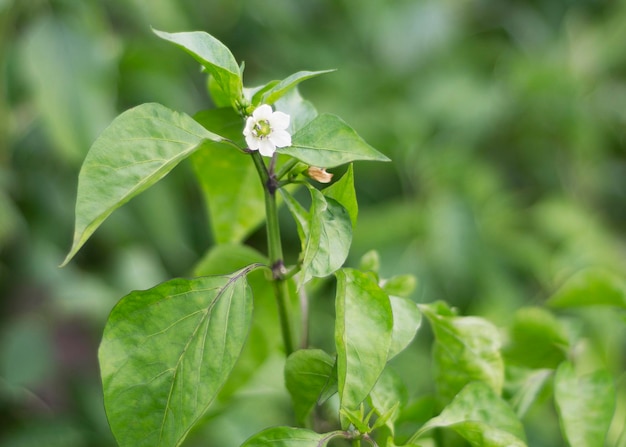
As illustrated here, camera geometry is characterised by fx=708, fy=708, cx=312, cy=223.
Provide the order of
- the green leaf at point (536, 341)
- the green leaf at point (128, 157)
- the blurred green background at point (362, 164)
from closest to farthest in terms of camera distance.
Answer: the green leaf at point (128, 157)
the green leaf at point (536, 341)
the blurred green background at point (362, 164)

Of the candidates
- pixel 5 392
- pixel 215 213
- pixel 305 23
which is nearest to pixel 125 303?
pixel 215 213

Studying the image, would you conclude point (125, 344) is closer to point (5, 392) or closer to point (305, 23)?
point (5, 392)

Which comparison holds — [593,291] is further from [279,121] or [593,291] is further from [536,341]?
[279,121]

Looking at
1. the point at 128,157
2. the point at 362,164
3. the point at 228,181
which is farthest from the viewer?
the point at 362,164

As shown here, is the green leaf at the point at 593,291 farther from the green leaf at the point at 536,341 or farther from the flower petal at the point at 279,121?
the flower petal at the point at 279,121

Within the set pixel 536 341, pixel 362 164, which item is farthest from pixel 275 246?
pixel 362 164

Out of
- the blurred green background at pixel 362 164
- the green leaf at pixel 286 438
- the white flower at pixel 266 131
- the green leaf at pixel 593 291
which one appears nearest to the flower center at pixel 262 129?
the white flower at pixel 266 131
